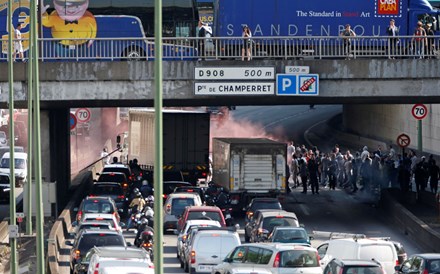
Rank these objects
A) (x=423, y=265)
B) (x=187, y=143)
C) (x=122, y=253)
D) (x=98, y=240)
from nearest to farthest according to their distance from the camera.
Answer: (x=423, y=265), (x=122, y=253), (x=98, y=240), (x=187, y=143)

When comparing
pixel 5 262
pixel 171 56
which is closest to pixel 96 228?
pixel 5 262

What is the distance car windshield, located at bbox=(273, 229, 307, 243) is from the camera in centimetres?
3231

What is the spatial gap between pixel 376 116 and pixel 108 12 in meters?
30.8

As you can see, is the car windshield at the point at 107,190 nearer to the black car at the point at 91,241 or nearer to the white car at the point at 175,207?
the white car at the point at 175,207

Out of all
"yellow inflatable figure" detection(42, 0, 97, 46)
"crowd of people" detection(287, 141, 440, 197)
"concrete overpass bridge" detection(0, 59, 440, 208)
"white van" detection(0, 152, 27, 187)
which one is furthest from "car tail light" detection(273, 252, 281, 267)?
"white van" detection(0, 152, 27, 187)

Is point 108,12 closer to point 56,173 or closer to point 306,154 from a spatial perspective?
point 56,173


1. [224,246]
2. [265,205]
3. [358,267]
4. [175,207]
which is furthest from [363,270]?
[175,207]

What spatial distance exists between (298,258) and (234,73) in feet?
52.6

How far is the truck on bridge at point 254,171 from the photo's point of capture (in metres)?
46.0

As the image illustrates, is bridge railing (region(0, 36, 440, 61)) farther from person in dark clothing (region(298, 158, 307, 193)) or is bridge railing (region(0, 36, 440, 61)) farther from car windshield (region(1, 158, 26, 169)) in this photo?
car windshield (region(1, 158, 26, 169))

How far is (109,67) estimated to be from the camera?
42.3 metres

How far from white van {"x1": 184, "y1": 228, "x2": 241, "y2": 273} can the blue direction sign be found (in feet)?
39.4

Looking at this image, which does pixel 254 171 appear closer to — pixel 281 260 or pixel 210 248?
pixel 210 248

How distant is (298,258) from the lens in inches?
1051
